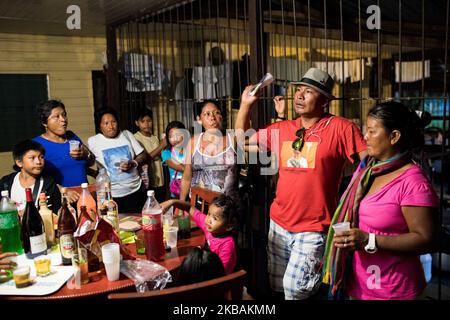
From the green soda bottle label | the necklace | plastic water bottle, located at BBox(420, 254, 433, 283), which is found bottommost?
plastic water bottle, located at BBox(420, 254, 433, 283)

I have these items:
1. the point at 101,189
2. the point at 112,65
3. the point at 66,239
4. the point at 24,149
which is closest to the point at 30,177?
the point at 24,149

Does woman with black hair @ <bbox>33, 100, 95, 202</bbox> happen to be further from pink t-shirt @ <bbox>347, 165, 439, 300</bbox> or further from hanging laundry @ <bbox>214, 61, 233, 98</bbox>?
pink t-shirt @ <bbox>347, 165, 439, 300</bbox>

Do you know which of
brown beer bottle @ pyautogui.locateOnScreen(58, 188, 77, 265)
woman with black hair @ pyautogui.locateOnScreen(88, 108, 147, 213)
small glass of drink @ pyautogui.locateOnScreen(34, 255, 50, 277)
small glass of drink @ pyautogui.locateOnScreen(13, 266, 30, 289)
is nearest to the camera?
small glass of drink @ pyautogui.locateOnScreen(13, 266, 30, 289)

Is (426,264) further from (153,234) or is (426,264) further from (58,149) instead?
(58,149)

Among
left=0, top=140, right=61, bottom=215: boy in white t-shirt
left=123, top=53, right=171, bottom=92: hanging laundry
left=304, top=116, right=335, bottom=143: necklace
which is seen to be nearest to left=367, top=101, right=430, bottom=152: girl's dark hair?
left=304, top=116, right=335, bottom=143: necklace

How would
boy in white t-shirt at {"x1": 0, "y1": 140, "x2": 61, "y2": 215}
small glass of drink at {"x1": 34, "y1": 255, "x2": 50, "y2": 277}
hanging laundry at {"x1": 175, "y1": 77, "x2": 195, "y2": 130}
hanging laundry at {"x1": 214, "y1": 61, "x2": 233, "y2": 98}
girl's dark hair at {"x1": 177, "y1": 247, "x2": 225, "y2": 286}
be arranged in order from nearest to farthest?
girl's dark hair at {"x1": 177, "y1": 247, "x2": 225, "y2": 286}
small glass of drink at {"x1": 34, "y1": 255, "x2": 50, "y2": 277}
boy in white t-shirt at {"x1": 0, "y1": 140, "x2": 61, "y2": 215}
hanging laundry at {"x1": 214, "y1": 61, "x2": 233, "y2": 98}
hanging laundry at {"x1": 175, "y1": 77, "x2": 195, "y2": 130}

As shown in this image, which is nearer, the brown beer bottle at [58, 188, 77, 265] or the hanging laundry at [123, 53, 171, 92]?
the brown beer bottle at [58, 188, 77, 265]

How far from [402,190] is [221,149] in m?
1.63

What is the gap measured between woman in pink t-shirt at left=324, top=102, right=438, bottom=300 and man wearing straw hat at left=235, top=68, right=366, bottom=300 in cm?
37

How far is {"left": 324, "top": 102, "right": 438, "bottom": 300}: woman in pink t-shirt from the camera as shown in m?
1.68

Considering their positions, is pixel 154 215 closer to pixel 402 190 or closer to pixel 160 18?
pixel 402 190

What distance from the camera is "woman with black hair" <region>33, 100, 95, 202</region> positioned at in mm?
3191

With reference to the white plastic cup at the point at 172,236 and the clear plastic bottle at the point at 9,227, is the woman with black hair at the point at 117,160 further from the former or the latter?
the white plastic cup at the point at 172,236

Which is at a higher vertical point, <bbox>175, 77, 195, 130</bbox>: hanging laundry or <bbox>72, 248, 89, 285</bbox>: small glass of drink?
<bbox>175, 77, 195, 130</bbox>: hanging laundry
